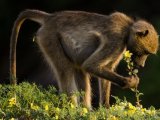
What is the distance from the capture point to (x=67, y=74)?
1276 cm

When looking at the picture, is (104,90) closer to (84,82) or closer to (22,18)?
(84,82)

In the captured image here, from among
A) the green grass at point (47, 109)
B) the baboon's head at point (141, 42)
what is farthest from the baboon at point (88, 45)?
the green grass at point (47, 109)

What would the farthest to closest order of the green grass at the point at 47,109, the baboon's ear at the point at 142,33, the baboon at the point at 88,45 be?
the baboon's ear at the point at 142,33 → the baboon at the point at 88,45 → the green grass at the point at 47,109

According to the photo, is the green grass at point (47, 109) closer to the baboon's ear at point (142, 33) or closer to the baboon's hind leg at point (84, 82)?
the baboon's hind leg at point (84, 82)

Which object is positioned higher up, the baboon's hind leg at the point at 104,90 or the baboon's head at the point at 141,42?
the baboon's head at the point at 141,42

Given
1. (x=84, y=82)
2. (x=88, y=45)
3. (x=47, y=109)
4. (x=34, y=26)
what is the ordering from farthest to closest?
(x=34, y=26)
(x=84, y=82)
(x=88, y=45)
(x=47, y=109)

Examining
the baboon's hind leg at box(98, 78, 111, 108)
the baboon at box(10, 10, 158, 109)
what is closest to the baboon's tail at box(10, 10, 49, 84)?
the baboon at box(10, 10, 158, 109)

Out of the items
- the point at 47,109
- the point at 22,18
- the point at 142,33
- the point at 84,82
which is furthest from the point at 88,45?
the point at 47,109

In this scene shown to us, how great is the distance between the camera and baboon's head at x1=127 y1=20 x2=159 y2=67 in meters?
12.9

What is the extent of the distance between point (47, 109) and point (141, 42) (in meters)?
2.36

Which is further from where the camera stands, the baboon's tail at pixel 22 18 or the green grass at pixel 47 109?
the baboon's tail at pixel 22 18

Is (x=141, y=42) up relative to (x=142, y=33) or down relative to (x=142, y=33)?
down

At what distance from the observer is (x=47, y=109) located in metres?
11.0

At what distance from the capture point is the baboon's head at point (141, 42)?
12.9 m
